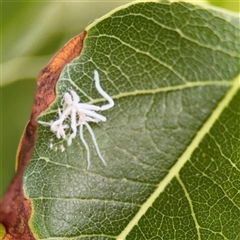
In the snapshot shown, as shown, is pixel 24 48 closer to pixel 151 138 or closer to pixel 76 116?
pixel 76 116

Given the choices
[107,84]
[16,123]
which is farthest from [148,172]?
[16,123]

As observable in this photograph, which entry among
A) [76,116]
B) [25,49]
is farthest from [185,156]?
[25,49]

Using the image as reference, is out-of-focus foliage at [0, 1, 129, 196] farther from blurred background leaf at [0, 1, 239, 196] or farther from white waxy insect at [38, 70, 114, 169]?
white waxy insect at [38, 70, 114, 169]

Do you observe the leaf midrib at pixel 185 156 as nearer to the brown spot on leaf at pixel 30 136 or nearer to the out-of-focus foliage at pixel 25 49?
the brown spot on leaf at pixel 30 136

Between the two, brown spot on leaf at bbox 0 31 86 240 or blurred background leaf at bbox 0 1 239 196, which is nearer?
brown spot on leaf at bbox 0 31 86 240

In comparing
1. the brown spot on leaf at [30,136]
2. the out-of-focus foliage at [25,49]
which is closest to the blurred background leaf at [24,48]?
the out-of-focus foliage at [25,49]

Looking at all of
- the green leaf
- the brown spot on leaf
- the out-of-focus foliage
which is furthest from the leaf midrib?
the out-of-focus foliage
